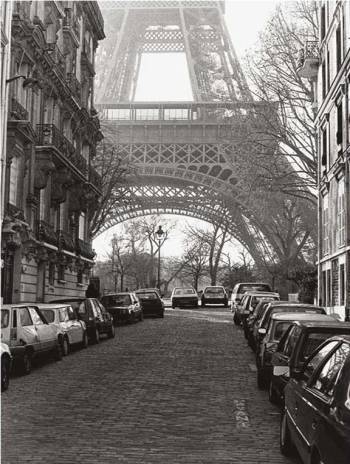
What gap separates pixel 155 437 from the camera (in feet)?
25.3

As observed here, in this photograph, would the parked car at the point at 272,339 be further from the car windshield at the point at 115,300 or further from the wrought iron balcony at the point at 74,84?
the wrought iron balcony at the point at 74,84

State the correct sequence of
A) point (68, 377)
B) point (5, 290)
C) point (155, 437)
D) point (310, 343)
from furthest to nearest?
point (5, 290) < point (68, 377) < point (310, 343) < point (155, 437)

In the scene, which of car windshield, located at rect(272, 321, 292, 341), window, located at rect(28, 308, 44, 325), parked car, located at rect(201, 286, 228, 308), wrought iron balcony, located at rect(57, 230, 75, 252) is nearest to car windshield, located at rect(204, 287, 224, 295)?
parked car, located at rect(201, 286, 228, 308)

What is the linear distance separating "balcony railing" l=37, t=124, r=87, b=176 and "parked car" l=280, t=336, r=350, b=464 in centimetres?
2357

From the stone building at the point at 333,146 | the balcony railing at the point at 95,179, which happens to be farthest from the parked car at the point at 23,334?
the balcony railing at the point at 95,179

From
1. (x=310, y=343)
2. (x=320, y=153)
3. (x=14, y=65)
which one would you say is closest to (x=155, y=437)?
(x=310, y=343)

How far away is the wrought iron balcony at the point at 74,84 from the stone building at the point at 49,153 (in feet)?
0.21

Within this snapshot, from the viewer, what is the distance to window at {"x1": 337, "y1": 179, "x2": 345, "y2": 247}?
83.4 feet

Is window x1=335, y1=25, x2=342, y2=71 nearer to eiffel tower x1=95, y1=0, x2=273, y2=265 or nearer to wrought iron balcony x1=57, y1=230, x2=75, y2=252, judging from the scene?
wrought iron balcony x1=57, y1=230, x2=75, y2=252

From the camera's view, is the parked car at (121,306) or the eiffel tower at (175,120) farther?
the eiffel tower at (175,120)

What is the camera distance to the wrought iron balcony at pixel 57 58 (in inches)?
1186

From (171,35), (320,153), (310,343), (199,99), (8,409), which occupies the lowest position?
(8,409)

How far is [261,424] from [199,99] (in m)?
58.8

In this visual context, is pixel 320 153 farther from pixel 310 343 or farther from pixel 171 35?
pixel 171 35
